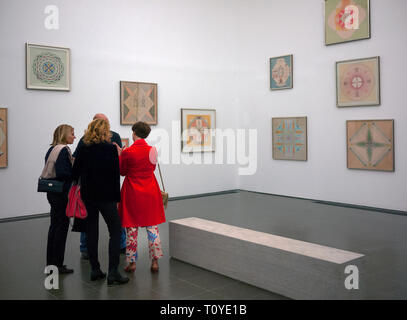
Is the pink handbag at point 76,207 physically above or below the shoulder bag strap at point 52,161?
below

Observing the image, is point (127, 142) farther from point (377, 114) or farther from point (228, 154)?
point (377, 114)

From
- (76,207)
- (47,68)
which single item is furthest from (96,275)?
(47,68)

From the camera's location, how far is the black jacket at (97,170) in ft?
15.0

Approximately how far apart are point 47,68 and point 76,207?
4956 mm

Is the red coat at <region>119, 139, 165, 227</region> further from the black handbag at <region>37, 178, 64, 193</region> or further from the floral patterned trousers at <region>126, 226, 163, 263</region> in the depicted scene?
the black handbag at <region>37, 178, 64, 193</region>

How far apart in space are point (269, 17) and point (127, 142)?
4736 mm

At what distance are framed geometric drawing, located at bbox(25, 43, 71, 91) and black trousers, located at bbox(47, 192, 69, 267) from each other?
4298 mm

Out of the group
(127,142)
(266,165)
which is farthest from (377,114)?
(127,142)

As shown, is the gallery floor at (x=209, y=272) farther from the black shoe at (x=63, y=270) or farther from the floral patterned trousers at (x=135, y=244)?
the floral patterned trousers at (x=135, y=244)

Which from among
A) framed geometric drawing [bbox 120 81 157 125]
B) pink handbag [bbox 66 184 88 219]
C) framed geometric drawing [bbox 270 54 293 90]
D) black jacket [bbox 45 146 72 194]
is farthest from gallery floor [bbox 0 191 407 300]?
framed geometric drawing [bbox 270 54 293 90]

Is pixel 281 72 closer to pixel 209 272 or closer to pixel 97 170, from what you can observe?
pixel 209 272

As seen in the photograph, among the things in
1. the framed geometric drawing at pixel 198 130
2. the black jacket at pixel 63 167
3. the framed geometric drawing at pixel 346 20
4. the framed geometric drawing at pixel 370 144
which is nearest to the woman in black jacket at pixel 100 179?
the black jacket at pixel 63 167

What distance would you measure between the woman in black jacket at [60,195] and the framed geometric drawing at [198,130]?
19.7 feet

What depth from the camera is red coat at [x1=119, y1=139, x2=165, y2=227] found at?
5047 millimetres
